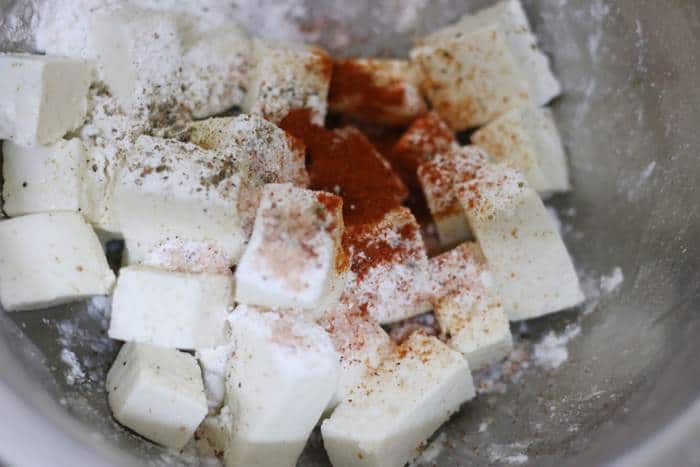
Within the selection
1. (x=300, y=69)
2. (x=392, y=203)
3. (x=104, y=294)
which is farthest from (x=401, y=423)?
(x=300, y=69)

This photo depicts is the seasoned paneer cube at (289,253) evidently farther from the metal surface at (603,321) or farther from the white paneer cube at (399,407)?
the metal surface at (603,321)

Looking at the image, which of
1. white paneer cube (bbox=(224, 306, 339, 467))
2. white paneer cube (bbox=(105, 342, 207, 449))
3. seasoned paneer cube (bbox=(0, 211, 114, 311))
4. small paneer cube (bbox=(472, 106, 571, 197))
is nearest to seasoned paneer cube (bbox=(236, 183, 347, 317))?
white paneer cube (bbox=(224, 306, 339, 467))

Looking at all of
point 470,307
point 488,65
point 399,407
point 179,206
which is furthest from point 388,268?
point 488,65

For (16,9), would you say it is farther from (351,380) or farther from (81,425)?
(351,380)

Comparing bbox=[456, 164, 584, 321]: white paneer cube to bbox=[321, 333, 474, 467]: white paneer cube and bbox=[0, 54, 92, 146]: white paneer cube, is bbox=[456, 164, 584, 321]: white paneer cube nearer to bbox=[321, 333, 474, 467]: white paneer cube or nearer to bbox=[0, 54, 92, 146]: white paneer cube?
bbox=[321, 333, 474, 467]: white paneer cube

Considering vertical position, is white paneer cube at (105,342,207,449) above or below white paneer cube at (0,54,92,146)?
below
